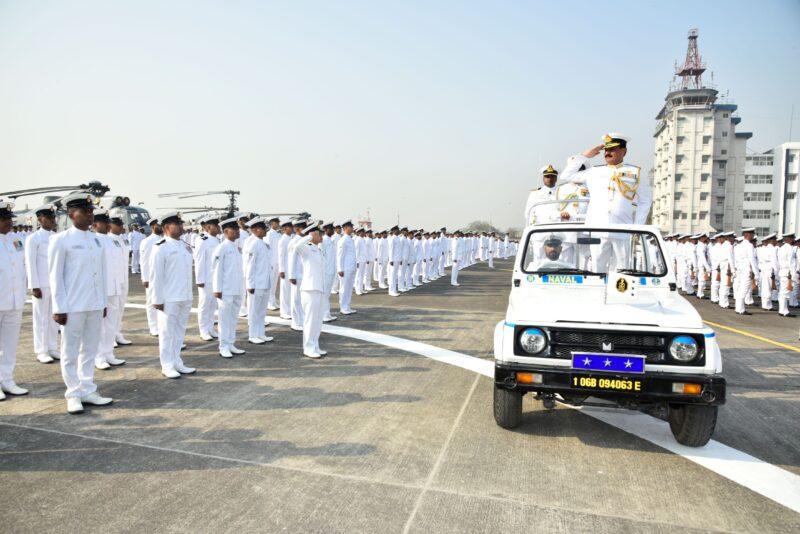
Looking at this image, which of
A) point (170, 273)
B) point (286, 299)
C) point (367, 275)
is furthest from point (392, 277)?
point (170, 273)

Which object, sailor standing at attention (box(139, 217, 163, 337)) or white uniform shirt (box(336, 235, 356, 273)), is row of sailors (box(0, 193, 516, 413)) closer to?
sailor standing at attention (box(139, 217, 163, 337))

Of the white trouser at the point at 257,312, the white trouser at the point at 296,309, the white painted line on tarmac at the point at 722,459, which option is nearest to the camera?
the white painted line on tarmac at the point at 722,459

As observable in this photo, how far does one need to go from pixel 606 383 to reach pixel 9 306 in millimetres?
6692

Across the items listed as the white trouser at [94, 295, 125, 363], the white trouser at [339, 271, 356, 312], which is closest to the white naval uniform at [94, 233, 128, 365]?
the white trouser at [94, 295, 125, 363]

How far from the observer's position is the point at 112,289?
26.7ft

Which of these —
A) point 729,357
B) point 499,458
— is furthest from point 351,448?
point 729,357

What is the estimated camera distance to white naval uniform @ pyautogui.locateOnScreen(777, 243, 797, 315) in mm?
13633

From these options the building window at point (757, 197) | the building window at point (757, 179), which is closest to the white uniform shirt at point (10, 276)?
the building window at point (757, 197)

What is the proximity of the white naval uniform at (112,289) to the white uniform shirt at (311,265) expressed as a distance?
2844 mm

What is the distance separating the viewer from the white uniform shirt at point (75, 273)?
5.54 m

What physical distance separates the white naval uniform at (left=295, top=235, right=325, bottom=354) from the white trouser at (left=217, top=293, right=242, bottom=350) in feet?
3.97

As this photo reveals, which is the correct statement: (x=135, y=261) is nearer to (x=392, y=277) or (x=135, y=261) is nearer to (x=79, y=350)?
(x=392, y=277)

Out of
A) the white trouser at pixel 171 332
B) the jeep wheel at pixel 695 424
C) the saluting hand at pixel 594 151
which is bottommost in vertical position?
the jeep wheel at pixel 695 424

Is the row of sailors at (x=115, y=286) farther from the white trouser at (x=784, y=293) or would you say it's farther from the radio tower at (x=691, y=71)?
the radio tower at (x=691, y=71)
